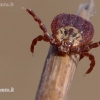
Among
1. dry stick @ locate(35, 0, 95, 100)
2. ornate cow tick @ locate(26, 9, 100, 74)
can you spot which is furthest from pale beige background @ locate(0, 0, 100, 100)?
dry stick @ locate(35, 0, 95, 100)

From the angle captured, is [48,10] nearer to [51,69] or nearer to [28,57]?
[28,57]

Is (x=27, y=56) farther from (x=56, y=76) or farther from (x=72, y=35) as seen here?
(x=56, y=76)

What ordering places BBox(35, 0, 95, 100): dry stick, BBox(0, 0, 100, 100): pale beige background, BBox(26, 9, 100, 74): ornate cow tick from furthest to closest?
BBox(0, 0, 100, 100): pale beige background, BBox(26, 9, 100, 74): ornate cow tick, BBox(35, 0, 95, 100): dry stick

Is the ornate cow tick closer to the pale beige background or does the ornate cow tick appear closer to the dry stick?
the dry stick

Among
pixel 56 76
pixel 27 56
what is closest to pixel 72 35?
pixel 56 76

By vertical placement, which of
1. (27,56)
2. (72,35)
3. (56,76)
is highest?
(27,56)
